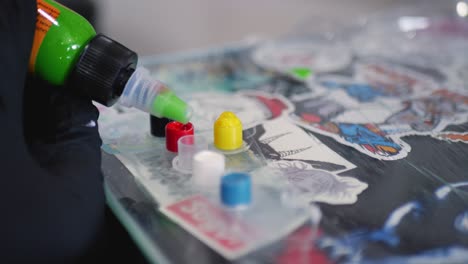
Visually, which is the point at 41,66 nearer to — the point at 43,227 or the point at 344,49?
the point at 43,227

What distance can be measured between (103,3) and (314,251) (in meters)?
1.26

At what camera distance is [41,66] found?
1.53ft

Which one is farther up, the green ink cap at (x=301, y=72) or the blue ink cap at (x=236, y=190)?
the green ink cap at (x=301, y=72)

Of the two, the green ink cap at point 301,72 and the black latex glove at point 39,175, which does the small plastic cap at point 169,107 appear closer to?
the black latex glove at point 39,175

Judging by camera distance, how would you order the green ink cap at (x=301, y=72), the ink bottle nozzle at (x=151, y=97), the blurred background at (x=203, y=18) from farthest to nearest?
the blurred background at (x=203, y=18), the green ink cap at (x=301, y=72), the ink bottle nozzle at (x=151, y=97)

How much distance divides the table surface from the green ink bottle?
0.07 metres

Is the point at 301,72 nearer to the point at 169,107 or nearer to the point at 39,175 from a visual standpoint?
the point at 169,107

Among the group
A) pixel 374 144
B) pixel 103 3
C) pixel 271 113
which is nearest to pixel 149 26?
pixel 103 3

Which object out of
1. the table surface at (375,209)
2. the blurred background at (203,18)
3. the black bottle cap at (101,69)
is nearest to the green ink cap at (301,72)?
the table surface at (375,209)

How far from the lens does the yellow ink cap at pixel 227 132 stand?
0.49 meters

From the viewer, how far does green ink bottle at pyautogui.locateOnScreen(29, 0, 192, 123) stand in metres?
0.46

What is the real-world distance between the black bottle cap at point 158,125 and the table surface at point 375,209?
6cm

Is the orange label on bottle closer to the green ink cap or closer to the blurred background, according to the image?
the green ink cap

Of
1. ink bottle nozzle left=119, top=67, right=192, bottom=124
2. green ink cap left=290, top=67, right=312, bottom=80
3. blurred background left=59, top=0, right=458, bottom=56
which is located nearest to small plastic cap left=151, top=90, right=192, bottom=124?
ink bottle nozzle left=119, top=67, right=192, bottom=124
